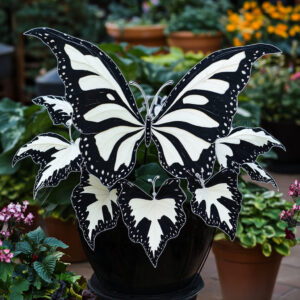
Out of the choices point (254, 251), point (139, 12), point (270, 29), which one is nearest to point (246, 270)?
point (254, 251)

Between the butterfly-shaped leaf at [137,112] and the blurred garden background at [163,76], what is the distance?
0.79 feet

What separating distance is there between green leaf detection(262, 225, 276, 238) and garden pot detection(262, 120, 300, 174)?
7.32 ft

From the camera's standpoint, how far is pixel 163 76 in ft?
12.5

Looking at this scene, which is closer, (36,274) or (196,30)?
(36,274)

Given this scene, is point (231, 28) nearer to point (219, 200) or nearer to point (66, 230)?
point (66, 230)

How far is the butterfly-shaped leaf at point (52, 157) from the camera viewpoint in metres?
2.06

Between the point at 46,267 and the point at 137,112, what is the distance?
555mm

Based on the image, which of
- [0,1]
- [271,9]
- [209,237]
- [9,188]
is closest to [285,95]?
[271,9]

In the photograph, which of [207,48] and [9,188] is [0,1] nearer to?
[207,48]

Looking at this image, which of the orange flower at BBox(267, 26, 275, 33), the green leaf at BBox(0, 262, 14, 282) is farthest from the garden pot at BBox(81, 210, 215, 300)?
the orange flower at BBox(267, 26, 275, 33)

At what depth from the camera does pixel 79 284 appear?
7.64 ft

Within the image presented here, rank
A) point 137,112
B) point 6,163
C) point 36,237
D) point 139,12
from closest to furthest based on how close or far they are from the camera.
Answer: point 137,112 < point 36,237 < point 6,163 < point 139,12

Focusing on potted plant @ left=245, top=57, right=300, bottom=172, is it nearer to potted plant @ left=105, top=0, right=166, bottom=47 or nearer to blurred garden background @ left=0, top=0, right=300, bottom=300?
blurred garden background @ left=0, top=0, right=300, bottom=300

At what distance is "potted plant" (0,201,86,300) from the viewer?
197 centimetres
